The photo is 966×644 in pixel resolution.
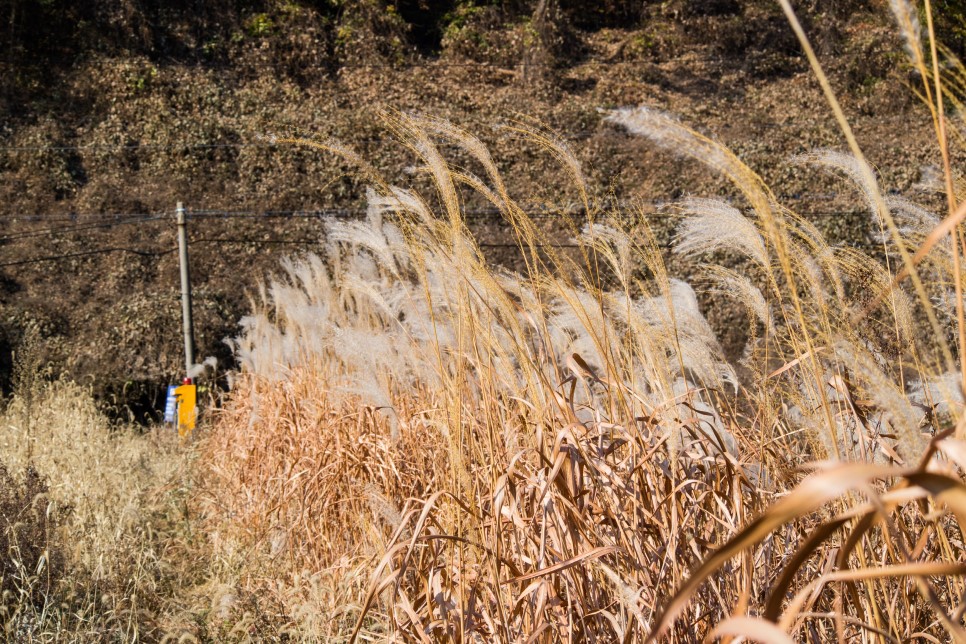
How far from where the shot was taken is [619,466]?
2070 mm

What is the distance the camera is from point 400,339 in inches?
146

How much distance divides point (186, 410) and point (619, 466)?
6.83 metres

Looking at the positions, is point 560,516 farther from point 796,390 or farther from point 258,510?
point 258,510

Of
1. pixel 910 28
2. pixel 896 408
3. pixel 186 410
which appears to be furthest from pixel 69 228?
pixel 910 28

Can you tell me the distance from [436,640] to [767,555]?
0.80m

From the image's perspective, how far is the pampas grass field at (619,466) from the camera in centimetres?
132

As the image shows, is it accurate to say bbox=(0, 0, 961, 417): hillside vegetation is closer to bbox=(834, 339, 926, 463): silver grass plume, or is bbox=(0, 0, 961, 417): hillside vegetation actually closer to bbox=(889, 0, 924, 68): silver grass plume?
bbox=(834, 339, 926, 463): silver grass plume

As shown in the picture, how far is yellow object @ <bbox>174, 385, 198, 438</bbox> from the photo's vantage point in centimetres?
777

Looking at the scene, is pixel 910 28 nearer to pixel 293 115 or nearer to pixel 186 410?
pixel 186 410

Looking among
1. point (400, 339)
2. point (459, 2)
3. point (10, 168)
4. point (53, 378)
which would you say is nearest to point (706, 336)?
point (400, 339)

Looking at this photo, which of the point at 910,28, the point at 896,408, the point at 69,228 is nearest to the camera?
the point at 910,28

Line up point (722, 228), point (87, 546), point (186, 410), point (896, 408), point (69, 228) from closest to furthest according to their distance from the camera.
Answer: point (896, 408), point (722, 228), point (87, 546), point (186, 410), point (69, 228)

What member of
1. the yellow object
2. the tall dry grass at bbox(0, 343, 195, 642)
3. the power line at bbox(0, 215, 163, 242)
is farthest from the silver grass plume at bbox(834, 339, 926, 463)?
the power line at bbox(0, 215, 163, 242)

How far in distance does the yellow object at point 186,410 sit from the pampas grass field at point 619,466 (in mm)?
4003
